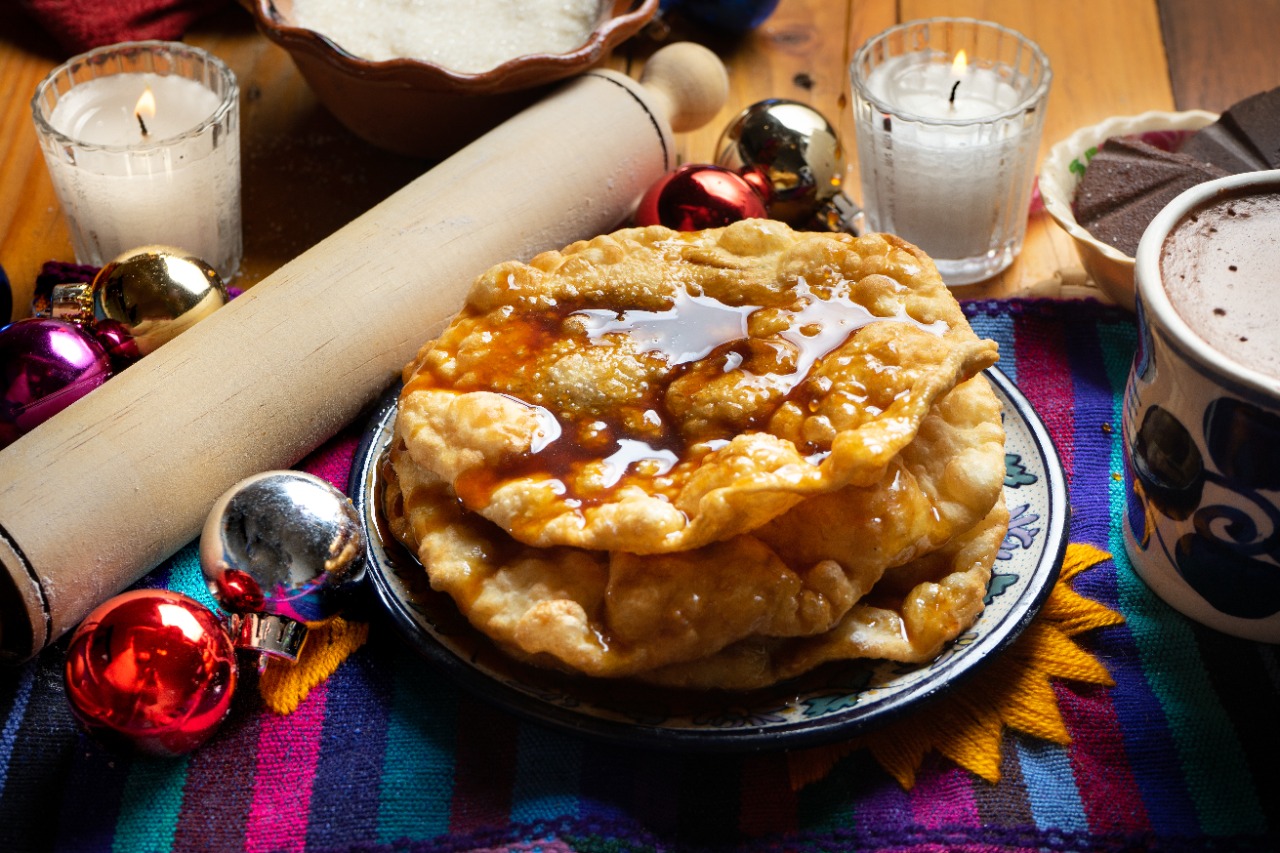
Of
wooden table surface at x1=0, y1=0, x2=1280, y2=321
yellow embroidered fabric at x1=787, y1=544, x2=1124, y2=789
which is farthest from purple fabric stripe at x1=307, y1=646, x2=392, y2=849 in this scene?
wooden table surface at x1=0, y1=0, x2=1280, y2=321

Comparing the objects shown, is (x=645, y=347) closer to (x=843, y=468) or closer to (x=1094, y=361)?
(x=843, y=468)

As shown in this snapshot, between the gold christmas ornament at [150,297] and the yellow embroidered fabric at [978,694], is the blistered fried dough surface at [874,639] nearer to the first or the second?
the yellow embroidered fabric at [978,694]

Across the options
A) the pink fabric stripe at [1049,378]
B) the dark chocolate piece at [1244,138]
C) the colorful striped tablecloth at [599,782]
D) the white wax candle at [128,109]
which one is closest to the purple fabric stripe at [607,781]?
the colorful striped tablecloth at [599,782]

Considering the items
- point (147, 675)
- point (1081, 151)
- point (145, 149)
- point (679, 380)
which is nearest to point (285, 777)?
point (147, 675)

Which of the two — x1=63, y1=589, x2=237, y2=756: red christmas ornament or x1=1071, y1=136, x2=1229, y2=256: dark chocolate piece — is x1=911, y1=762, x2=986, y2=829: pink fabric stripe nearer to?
x1=63, y1=589, x2=237, y2=756: red christmas ornament

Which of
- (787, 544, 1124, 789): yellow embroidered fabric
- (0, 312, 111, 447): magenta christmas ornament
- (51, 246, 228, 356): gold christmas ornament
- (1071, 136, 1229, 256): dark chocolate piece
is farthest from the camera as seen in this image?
(1071, 136, 1229, 256): dark chocolate piece
